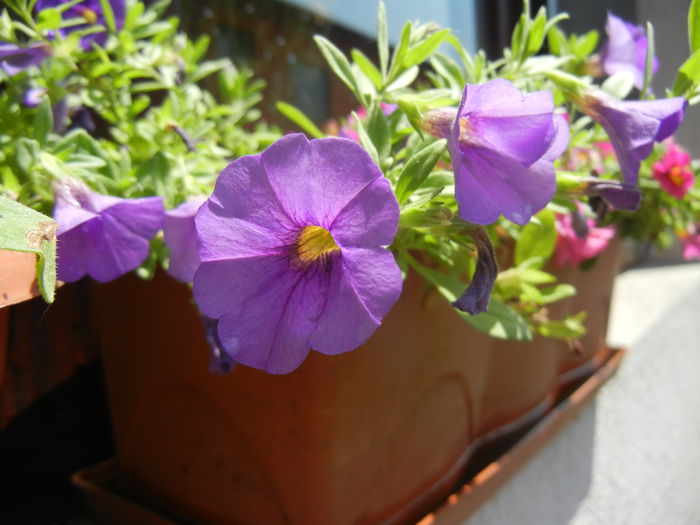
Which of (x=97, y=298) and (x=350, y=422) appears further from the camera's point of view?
(x=97, y=298)

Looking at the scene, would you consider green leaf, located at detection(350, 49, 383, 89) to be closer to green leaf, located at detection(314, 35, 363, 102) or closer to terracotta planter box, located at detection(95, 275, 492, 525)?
green leaf, located at detection(314, 35, 363, 102)

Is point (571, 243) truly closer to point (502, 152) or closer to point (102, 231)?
point (502, 152)

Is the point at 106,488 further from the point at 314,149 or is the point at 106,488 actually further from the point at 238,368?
the point at 314,149

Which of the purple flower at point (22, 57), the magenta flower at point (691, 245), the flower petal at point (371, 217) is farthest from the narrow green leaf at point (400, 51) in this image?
the magenta flower at point (691, 245)

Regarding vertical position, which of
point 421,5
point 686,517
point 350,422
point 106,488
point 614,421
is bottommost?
point 686,517

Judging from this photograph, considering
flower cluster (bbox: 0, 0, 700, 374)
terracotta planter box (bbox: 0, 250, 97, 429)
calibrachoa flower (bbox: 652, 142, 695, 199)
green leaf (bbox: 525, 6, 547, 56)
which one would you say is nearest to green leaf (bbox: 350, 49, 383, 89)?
flower cluster (bbox: 0, 0, 700, 374)

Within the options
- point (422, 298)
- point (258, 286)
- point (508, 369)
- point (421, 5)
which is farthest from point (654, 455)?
point (421, 5)
